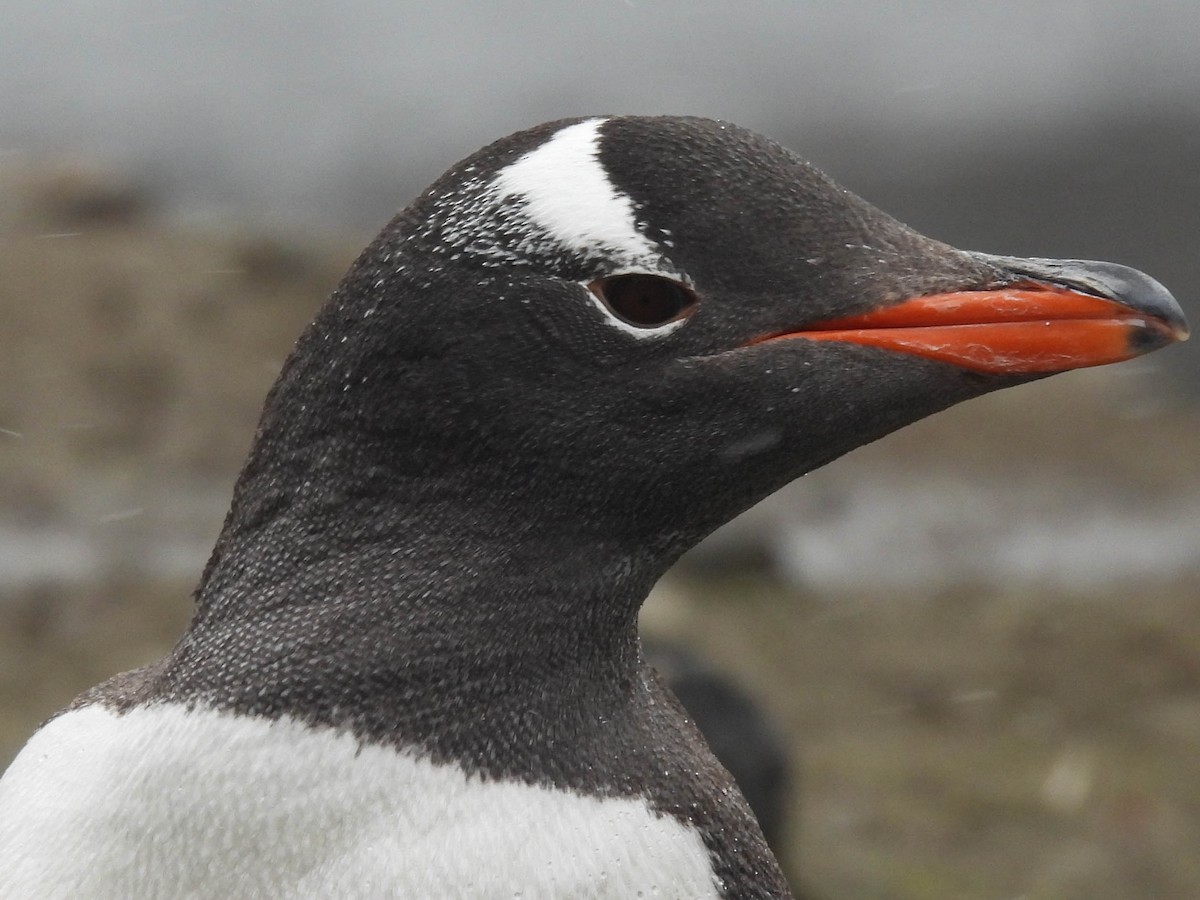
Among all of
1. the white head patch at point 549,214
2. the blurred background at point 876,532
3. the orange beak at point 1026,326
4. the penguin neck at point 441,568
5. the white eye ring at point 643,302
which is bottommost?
the blurred background at point 876,532

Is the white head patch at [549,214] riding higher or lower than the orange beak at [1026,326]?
higher

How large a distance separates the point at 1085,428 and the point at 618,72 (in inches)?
463

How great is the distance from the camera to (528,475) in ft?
5.66

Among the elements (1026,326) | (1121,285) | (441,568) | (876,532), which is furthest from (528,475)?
(876,532)

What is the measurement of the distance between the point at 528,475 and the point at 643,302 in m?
0.22

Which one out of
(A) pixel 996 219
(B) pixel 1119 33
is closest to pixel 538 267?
(A) pixel 996 219

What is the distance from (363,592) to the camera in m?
1.75

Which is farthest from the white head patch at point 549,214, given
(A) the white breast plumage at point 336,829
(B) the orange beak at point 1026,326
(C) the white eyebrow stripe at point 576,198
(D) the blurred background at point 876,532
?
(D) the blurred background at point 876,532

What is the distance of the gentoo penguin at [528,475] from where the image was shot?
5.55 ft

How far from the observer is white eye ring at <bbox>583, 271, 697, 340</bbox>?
169cm

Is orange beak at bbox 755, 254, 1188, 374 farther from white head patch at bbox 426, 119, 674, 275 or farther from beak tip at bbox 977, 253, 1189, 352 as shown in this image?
white head patch at bbox 426, 119, 674, 275

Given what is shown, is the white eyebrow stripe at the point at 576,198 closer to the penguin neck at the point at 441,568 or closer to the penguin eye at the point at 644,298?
the penguin eye at the point at 644,298

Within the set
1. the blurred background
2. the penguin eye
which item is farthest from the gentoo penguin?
the blurred background

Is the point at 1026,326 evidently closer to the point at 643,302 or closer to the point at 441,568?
the point at 643,302
